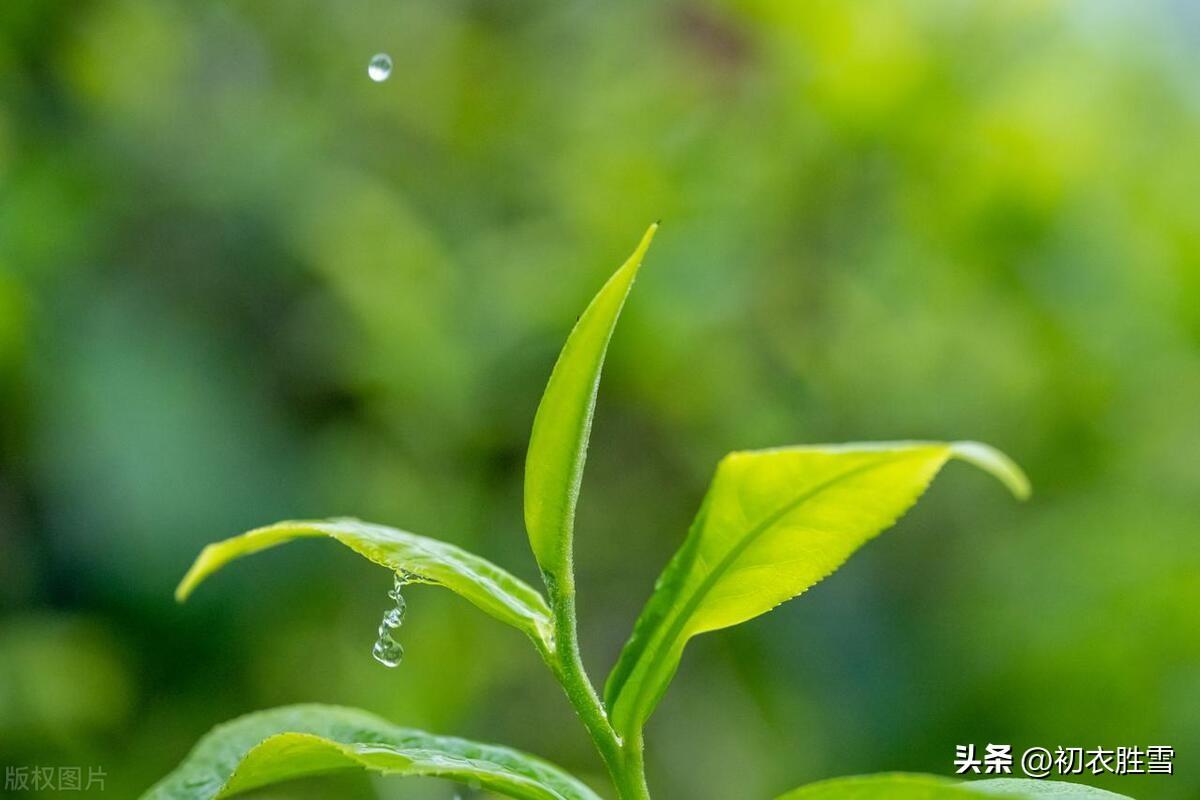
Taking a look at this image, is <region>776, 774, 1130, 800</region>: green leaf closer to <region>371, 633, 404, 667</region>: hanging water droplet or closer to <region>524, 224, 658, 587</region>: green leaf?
<region>524, 224, 658, 587</region>: green leaf

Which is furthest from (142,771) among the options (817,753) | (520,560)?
(817,753)

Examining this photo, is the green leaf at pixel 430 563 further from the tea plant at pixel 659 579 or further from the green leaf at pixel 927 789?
the green leaf at pixel 927 789

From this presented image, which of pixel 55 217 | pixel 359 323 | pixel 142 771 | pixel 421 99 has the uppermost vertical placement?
pixel 421 99

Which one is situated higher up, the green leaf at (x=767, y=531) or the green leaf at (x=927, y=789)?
the green leaf at (x=767, y=531)

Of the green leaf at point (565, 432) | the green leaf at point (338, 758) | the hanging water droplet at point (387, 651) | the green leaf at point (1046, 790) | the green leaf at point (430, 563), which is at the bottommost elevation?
the green leaf at point (338, 758)

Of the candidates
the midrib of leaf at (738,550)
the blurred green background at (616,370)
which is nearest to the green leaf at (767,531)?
the midrib of leaf at (738,550)

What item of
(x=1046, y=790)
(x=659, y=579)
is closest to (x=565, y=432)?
(x=659, y=579)

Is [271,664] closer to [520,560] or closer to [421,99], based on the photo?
[520,560]
